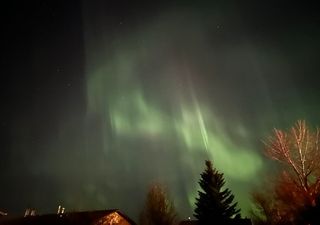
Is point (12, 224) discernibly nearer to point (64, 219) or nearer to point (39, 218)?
point (39, 218)

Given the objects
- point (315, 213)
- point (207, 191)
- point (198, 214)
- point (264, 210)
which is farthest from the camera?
point (264, 210)

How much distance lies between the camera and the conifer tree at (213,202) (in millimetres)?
32062

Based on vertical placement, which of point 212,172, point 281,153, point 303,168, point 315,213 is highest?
point 212,172

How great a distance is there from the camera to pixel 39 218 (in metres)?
35.8

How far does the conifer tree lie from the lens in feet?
105

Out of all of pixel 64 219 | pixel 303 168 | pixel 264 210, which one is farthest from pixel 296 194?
pixel 264 210

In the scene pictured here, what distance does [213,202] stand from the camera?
33594 mm

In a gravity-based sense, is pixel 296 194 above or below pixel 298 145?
below

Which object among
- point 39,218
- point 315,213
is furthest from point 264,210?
point 315,213

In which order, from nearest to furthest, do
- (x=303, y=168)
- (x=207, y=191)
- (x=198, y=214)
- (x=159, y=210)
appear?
(x=303, y=168) → (x=198, y=214) → (x=207, y=191) → (x=159, y=210)

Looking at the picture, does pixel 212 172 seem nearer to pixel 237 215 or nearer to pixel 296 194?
pixel 237 215

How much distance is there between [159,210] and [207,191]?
703 inches

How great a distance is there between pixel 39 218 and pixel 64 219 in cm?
389

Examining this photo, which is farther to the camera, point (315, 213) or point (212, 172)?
point (212, 172)
